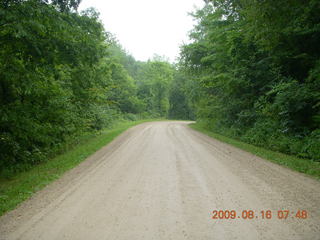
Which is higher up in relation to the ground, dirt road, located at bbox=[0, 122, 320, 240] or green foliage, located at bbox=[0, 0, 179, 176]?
green foliage, located at bbox=[0, 0, 179, 176]

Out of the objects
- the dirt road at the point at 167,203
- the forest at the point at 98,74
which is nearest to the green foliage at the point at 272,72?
the forest at the point at 98,74

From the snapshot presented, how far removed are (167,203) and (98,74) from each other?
37.8 feet

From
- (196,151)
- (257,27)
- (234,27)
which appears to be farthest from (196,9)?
(196,151)

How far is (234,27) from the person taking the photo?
12789 mm

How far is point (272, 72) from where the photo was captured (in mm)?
11594

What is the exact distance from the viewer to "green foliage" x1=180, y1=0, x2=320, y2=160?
824 centimetres

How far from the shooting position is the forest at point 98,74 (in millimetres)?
5504

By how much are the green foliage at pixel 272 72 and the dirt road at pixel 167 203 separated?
→ 12.6 feet

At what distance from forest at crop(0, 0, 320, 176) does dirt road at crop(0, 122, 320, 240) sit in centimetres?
301
